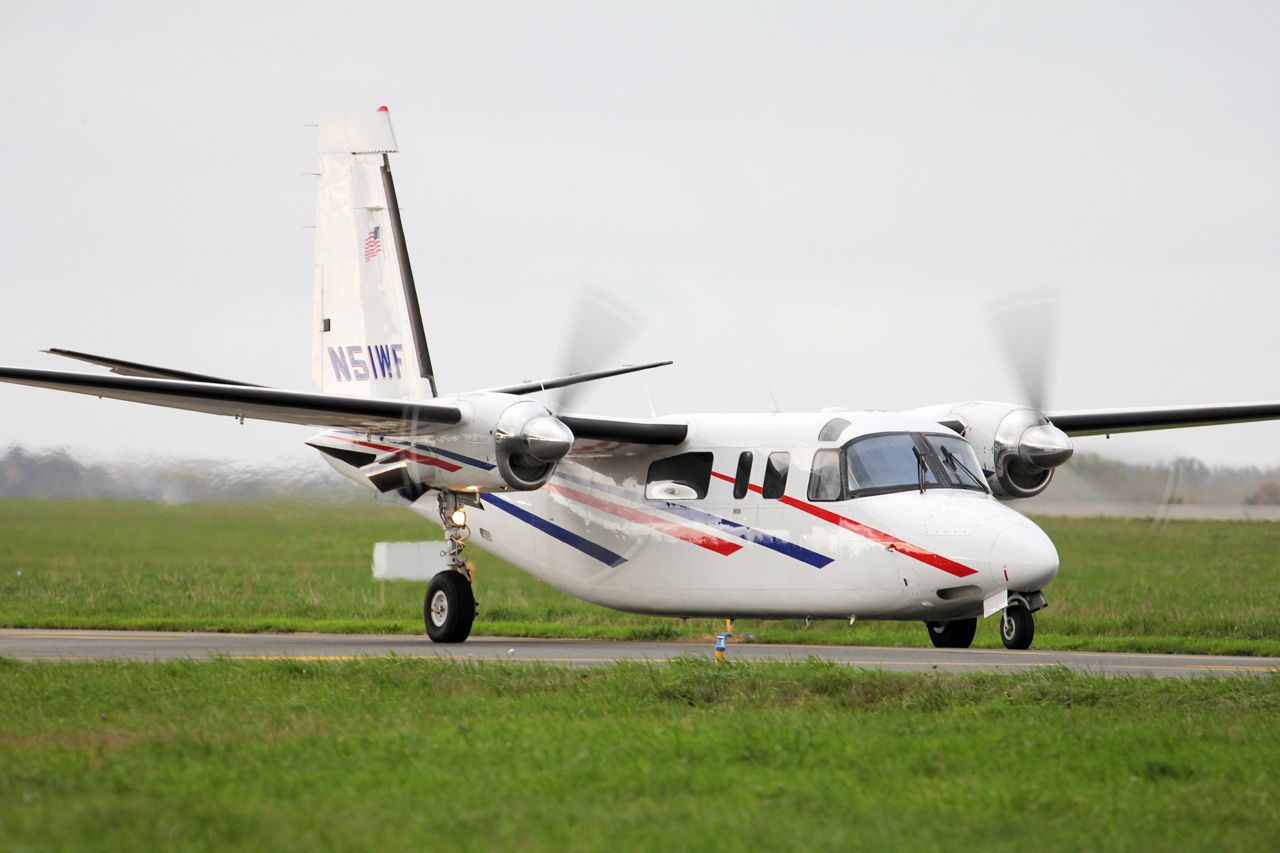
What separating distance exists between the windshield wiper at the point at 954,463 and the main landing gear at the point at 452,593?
609 cm

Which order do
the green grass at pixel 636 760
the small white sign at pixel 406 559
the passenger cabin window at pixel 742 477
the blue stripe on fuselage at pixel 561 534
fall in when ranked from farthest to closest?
the small white sign at pixel 406 559, the blue stripe on fuselage at pixel 561 534, the passenger cabin window at pixel 742 477, the green grass at pixel 636 760

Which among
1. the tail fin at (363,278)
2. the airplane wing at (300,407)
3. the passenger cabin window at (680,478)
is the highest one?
the tail fin at (363,278)

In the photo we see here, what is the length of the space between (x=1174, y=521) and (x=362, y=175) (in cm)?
6299

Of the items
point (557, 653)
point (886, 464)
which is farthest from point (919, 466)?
point (557, 653)

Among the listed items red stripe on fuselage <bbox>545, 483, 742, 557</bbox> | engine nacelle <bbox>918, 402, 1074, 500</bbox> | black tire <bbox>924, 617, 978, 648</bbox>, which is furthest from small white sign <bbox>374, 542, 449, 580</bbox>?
engine nacelle <bbox>918, 402, 1074, 500</bbox>

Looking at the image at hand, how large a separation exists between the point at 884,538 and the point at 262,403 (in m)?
6.97

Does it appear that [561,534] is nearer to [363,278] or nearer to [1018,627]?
[363,278]

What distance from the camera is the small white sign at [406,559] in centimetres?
2741

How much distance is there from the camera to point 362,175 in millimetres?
21469

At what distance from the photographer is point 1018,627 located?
1669 cm

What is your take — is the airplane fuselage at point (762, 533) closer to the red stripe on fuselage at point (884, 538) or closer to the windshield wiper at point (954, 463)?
the red stripe on fuselage at point (884, 538)

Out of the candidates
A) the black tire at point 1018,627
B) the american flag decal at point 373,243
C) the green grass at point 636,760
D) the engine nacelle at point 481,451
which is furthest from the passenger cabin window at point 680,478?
the green grass at point 636,760

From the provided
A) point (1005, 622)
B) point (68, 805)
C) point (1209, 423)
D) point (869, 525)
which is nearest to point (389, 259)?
point (869, 525)

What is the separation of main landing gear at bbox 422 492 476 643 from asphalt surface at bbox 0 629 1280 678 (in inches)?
10.6
